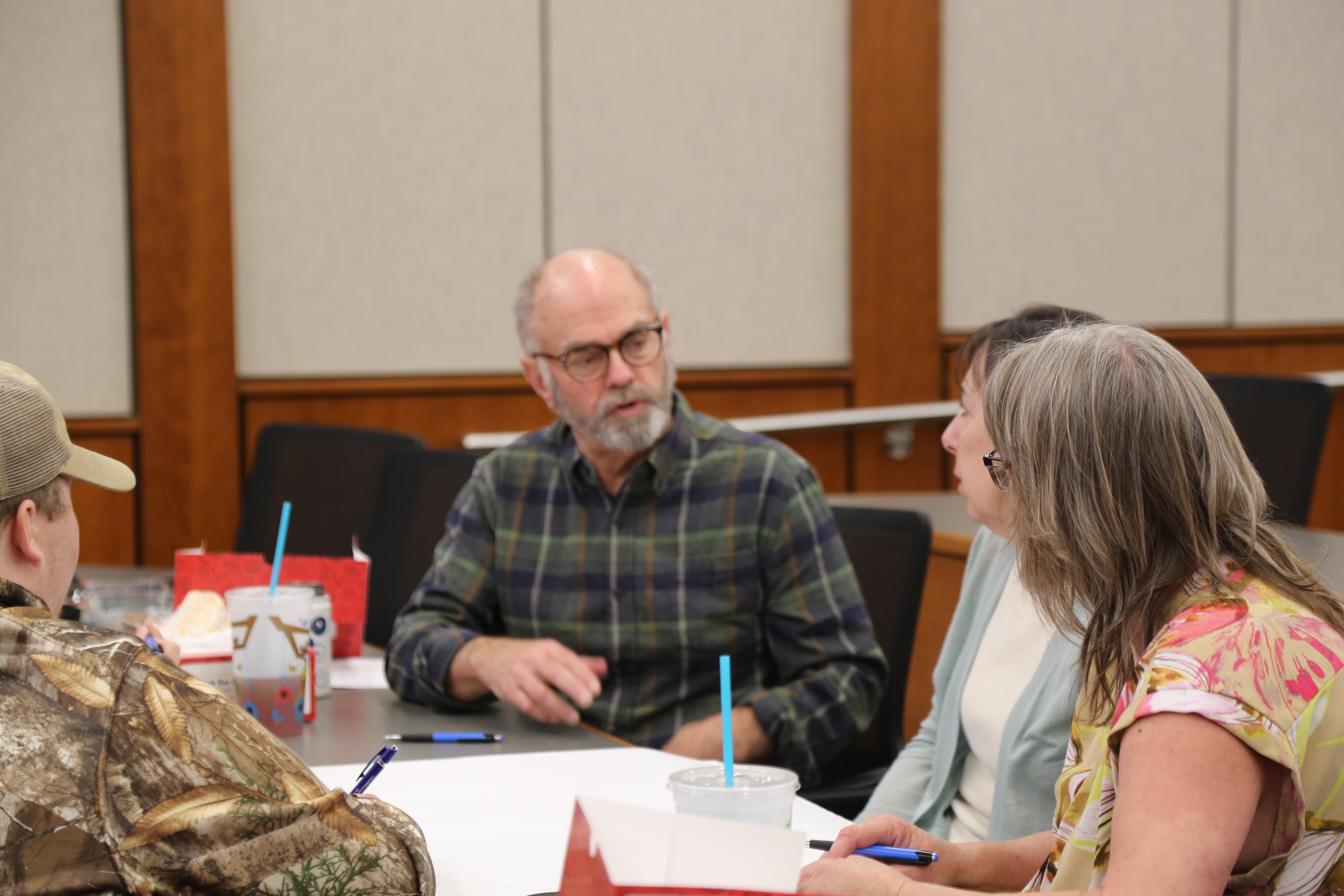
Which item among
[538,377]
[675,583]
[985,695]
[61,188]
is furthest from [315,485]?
[985,695]

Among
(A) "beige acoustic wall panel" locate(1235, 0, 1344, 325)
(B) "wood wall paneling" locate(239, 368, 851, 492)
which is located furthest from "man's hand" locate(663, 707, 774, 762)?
(A) "beige acoustic wall panel" locate(1235, 0, 1344, 325)

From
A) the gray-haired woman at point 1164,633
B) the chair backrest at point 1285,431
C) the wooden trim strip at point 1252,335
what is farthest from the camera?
the wooden trim strip at point 1252,335

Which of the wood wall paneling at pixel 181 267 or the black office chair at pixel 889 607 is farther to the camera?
the wood wall paneling at pixel 181 267

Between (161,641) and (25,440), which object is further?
(161,641)

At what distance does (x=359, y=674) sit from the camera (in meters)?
2.00

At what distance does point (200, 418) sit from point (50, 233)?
0.65 meters

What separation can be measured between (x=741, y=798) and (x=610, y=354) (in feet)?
3.84

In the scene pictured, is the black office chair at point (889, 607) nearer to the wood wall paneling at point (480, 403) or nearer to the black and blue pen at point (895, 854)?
the black and blue pen at point (895, 854)

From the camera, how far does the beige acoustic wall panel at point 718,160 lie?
156 inches

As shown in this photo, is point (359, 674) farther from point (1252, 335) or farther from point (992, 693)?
point (1252, 335)

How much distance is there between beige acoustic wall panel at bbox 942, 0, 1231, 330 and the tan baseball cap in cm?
359

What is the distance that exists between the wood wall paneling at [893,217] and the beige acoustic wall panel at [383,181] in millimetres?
1079

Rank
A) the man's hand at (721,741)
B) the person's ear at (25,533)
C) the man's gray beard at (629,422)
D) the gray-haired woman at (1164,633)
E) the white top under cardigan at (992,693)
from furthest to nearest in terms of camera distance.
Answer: the man's gray beard at (629,422) → the man's hand at (721,741) → the white top under cardigan at (992,693) → the person's ear at (25,533) → the gray-haired woman at (1164,633)

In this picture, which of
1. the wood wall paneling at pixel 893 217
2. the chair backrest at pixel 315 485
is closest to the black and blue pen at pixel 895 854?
the chair backrest at pixel 315 485
